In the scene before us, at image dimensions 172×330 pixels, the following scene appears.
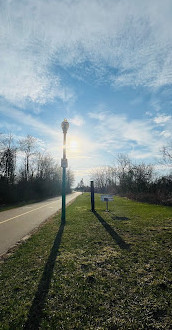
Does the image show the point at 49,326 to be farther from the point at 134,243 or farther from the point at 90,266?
the point at 134,243

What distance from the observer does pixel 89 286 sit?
2990 millimetres

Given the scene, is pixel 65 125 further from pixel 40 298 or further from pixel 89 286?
pixel 40 298

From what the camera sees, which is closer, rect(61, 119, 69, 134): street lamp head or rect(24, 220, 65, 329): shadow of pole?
rect(24, 220, 65, 329): shadow of pole

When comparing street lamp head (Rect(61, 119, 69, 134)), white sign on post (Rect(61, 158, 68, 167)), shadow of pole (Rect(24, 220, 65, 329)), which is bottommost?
shadow of pole (Rect(24, 220, 65, 329))

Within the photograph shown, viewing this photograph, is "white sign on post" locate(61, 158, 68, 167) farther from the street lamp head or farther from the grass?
the grass

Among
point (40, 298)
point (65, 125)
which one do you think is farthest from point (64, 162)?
point (40, 298)

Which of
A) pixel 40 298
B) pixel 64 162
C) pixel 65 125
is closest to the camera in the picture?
pixel 40 298

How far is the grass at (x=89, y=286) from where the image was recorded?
223 cm

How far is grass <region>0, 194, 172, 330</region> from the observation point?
223 centimetres

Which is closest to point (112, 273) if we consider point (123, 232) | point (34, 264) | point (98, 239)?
point (34, 264)

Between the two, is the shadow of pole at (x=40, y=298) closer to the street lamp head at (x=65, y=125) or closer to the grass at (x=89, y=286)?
the grass at (x=89, y=286)

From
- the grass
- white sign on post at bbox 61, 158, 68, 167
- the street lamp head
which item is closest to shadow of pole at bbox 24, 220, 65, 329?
the grass

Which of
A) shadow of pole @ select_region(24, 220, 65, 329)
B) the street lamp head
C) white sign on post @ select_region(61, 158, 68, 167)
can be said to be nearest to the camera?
shadow of pole @ select_region(24, 220, 65, 329)

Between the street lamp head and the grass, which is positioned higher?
the street lamp head
